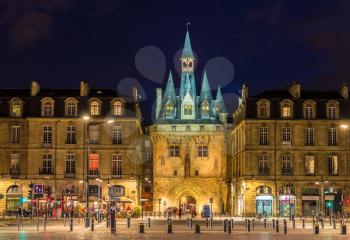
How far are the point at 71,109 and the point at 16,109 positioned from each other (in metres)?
6.54

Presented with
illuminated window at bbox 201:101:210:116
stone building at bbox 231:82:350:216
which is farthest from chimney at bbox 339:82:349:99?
illuminated window at bbox 201:101:210:116

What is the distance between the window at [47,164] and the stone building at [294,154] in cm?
2283

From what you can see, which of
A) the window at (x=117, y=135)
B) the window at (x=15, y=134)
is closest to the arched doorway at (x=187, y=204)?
the window at (x=117, y=135)

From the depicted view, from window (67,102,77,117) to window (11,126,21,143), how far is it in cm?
626

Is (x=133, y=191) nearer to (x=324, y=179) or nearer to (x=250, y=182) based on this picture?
(x=250, y=182)

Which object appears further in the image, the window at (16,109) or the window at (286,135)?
the window at (16,109)

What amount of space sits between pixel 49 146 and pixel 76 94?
23.3 ft

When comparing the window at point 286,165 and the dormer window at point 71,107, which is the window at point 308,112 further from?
the dormer window at point 71,107

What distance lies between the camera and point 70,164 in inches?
3536

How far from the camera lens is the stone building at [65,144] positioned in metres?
89.1

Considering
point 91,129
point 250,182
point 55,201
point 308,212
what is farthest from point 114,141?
point 308,212

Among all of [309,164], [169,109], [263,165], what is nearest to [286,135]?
[309,164]

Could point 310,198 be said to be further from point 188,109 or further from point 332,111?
point 188,109

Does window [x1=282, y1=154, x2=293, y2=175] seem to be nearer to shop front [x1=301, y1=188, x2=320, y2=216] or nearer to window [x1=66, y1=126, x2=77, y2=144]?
shop front [x1=301, y1=188, x2=320, y2=216]
